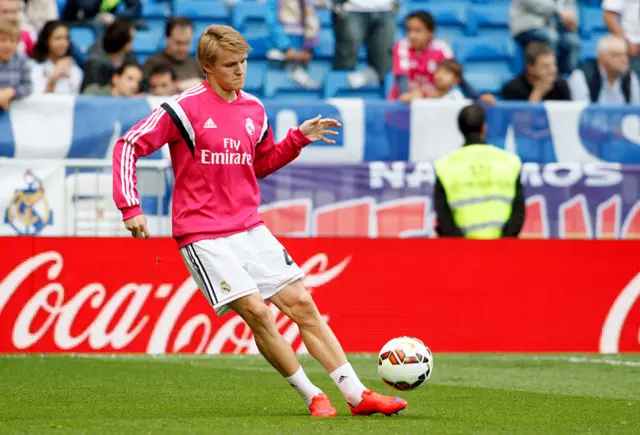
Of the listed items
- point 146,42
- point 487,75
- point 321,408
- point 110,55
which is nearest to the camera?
point 321,408

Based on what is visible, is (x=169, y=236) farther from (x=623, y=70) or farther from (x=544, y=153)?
(x=623, y=70)

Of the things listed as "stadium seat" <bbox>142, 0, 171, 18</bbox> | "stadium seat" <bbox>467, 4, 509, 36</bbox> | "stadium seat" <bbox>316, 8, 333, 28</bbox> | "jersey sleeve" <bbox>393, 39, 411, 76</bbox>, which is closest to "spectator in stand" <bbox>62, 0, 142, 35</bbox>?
"stadium seat" <bbox>142, 0, 171, 18</bbox>

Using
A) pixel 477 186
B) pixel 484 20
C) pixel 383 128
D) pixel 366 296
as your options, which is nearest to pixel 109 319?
pixel 366 296

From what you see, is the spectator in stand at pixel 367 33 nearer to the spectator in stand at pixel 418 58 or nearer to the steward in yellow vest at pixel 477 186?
the spectator in stand at pixel 418 58

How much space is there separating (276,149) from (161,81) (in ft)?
19.9

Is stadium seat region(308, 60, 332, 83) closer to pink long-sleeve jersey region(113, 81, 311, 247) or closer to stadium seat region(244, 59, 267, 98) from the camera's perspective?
stadium seat region(244, 59, 267, 98)

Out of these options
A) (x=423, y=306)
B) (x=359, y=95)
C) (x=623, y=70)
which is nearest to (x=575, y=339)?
(x=423, y=306)

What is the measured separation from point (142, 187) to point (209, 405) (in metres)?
4.24

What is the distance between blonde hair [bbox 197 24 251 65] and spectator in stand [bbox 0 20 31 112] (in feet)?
17.1

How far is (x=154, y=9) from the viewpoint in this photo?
→ 688 inches

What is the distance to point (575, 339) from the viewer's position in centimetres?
1127

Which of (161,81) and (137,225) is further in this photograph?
(161,81)

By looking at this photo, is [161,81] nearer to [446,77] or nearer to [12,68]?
[12,68]

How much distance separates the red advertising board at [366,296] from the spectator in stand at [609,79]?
155 inches
